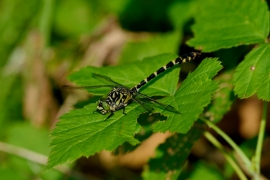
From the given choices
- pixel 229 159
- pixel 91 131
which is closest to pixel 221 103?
pixel 229 159

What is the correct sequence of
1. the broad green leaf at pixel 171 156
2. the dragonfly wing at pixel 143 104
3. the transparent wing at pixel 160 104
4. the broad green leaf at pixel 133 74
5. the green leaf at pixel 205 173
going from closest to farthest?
the transparent wing at pixel 160 104 < the dragonfly wing at pixel 143 104 < the broad green leaf at pixel 133 74 < the broad green leaf at pixel 171 156 < the green leaf at pixel 205 173

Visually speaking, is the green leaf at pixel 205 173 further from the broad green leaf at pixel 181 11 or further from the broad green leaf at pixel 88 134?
the broad green leaf at pixel 181 11

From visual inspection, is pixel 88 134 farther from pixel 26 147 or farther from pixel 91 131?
pixel 26 147

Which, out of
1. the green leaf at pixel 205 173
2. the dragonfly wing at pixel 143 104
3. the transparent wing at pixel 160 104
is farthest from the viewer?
the green leaf at pixel 205 173

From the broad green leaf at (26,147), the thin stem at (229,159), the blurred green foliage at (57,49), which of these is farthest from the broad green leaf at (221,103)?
the broad green leaf at (26,147)

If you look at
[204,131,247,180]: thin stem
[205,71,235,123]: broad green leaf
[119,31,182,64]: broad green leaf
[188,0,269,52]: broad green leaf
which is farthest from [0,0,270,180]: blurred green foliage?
[204,131,247,180]: thin stem

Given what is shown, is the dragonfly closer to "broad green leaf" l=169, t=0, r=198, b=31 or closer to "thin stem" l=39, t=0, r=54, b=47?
"broad green leaf" l=169, t=0, r=198, b=31
